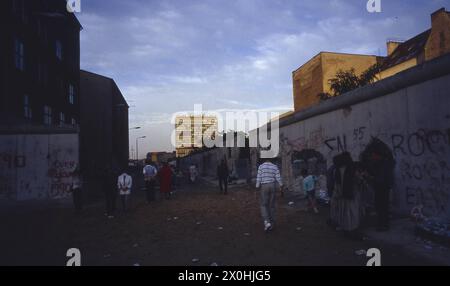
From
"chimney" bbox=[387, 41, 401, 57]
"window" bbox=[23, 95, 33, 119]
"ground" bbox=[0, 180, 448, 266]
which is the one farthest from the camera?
"chimney" bbox=[387, 41, 401, 57]

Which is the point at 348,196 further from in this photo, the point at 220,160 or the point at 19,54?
the point at 19,54

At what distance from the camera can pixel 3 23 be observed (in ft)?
65.5

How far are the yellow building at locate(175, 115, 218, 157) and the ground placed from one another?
95.4m

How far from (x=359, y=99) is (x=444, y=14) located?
26062mm

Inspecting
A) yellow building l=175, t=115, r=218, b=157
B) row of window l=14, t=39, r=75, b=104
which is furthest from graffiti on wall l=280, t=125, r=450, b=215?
yellow building l=175, t=115, r=218, b=157

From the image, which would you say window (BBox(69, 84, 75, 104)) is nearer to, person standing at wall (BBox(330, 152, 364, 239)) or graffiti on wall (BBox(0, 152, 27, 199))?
graffiti on wall (BBox(0, 152, 27, 199))

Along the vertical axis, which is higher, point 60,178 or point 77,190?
point 60,178

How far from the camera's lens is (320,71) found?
1411 inches

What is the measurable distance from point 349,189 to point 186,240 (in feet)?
11.5

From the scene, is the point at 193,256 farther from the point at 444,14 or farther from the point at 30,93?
the point at 444,14

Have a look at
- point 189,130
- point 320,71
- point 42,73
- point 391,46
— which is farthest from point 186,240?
point 189,130

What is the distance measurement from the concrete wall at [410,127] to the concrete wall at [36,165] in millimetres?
10176

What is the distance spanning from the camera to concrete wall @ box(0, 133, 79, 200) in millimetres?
12734
